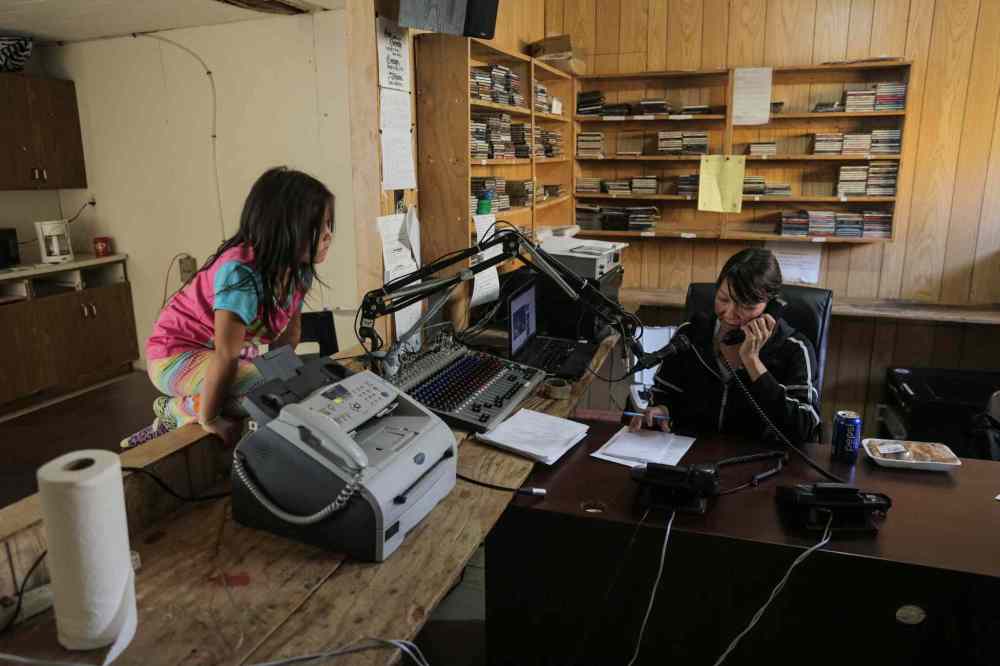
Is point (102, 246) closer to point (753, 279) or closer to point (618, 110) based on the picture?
point (618, 110)

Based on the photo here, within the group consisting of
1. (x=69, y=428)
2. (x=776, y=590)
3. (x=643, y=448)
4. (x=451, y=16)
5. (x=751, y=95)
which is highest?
(x=451, y=16)

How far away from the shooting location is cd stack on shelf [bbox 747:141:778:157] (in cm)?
406

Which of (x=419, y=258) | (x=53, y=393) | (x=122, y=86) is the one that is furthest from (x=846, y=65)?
(x=53, y=393)

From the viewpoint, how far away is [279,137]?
3523 millimetres

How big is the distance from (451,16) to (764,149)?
235 cm

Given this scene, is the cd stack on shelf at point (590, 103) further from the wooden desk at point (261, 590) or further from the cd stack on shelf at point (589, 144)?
the wooden desk at point (261, 590)

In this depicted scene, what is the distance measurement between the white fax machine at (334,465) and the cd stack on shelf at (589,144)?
3.32m

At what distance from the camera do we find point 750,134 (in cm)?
418

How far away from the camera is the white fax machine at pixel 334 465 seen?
3.97 feet

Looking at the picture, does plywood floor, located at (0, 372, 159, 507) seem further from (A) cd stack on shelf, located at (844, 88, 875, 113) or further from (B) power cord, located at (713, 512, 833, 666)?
(A) cd stack on shelf, located at (844, 88, 875, 113)

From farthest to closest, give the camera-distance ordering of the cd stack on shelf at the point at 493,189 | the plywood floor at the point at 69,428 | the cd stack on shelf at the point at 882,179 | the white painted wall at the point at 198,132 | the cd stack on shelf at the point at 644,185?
1. the cd stack on shelf at the point at 644,185
2. the cd stack on shelf at the point at 882,179
3. the plywood floor at the point at 69,428
4. the white painted wall at the point at 198,132
5. the cd stack on shelf at the point at 493,189

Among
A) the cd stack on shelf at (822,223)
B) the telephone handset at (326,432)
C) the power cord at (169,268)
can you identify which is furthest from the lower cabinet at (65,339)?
the cd stack on shelf at (822,223)

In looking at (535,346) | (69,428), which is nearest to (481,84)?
(535,346)

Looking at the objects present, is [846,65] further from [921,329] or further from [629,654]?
[629,654]
